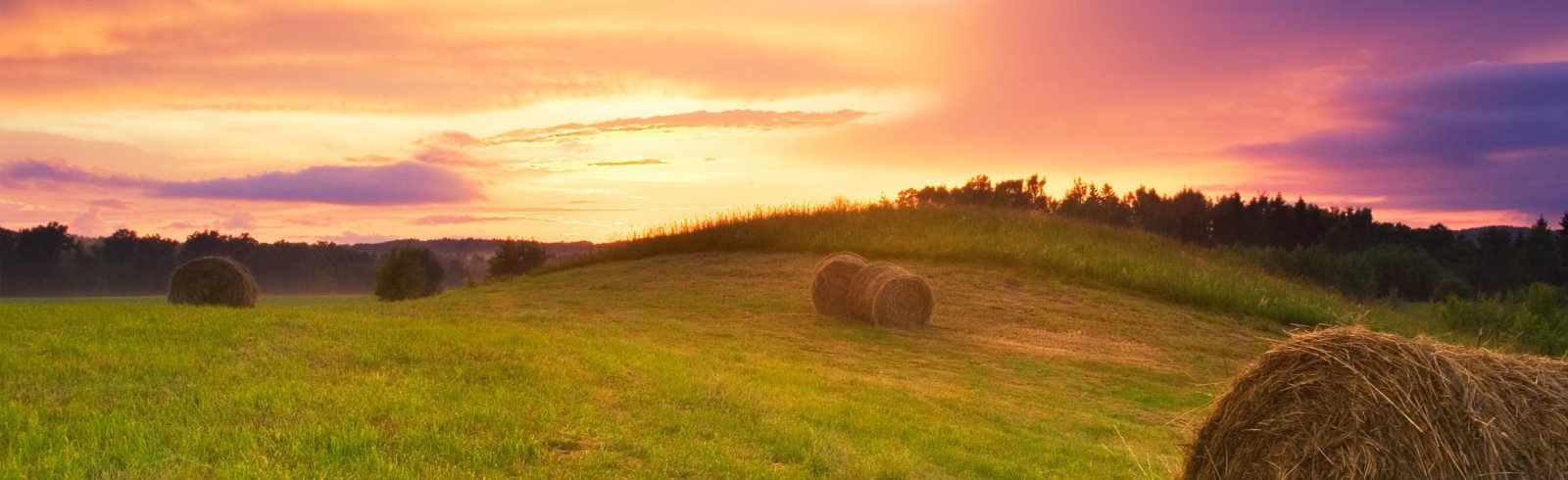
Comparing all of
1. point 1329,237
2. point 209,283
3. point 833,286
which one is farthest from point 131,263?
point 1329,237

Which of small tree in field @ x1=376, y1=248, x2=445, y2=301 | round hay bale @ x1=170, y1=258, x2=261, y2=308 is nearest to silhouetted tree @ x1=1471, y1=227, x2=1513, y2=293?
small tree in field @ x1=376, y1=248, x2=445, y2=301

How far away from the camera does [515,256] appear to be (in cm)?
5047

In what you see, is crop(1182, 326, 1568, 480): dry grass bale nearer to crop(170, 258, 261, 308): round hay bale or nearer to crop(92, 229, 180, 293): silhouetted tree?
crop(170, 258, 261, 308): round hay bale

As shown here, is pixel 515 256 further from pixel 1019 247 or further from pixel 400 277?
pixel 1019 247

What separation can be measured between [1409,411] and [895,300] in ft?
56.6

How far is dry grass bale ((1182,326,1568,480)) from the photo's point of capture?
20.9ft

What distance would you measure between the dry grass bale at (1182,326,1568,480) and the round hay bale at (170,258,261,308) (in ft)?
75.1

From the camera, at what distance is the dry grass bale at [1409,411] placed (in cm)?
638

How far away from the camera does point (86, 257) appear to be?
171ft

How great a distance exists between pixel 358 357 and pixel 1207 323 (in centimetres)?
2348

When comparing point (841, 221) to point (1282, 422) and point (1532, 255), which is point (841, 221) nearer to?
point (1282, 422)

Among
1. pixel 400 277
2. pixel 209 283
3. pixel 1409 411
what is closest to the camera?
pixel 1409 411

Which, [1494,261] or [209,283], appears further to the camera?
[1494,261]

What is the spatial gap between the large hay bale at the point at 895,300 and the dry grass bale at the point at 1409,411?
16.4 m
